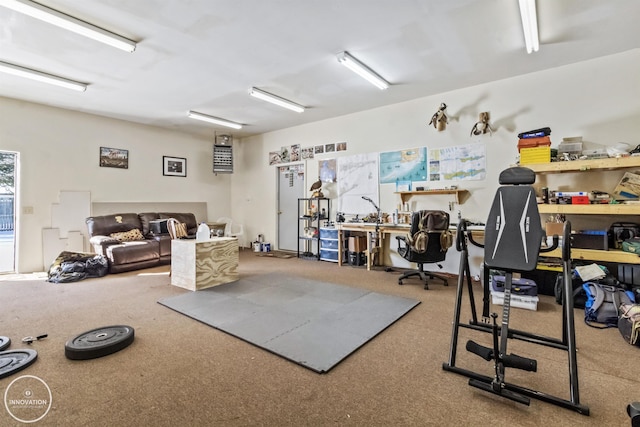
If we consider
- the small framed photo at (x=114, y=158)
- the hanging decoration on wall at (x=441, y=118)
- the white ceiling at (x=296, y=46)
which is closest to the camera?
the white ceiling at (x=296, y=46)

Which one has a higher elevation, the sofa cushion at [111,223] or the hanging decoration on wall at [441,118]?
the hanging decoration on wall at [441,118]

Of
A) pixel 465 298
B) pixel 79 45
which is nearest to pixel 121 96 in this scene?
pixel 79 45

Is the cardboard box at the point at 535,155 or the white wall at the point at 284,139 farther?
the white wall at the point at 284,139

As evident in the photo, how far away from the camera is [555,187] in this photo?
4211mm

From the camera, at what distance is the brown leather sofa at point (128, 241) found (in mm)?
5227

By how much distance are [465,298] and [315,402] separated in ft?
9.01

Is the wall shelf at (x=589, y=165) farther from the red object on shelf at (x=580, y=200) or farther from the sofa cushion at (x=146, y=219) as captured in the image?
the sofa cushion at (x=146, y=219)

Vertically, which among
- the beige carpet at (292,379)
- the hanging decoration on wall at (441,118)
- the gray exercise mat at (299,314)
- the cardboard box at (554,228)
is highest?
the hanging decoration on wall at (441,118)

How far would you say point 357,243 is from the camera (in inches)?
227

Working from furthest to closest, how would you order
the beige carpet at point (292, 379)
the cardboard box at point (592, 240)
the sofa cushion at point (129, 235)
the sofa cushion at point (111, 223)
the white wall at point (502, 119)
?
the sofa cushion at point (129, 235) < the sofa cushion at point (111, 223) < the white wall at point (502, 119) < the cardboard box at point (592, 240) < the beige carpet at point (292, 379)

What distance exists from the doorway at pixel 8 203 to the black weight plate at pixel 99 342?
4334 mm

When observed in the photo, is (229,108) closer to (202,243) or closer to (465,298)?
(202,243)

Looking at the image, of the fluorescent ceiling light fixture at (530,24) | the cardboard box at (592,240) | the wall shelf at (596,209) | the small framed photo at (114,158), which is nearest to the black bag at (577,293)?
the cardboard box at (592,240)

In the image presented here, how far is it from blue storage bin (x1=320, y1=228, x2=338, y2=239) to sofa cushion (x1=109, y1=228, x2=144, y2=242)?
363cm
